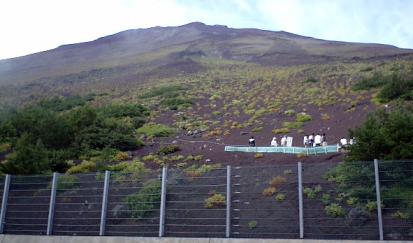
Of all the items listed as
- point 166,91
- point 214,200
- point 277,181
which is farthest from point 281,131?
point 166,91

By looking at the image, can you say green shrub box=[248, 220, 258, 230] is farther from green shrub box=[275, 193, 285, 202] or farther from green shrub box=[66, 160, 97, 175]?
green shrub box=[66, 160, 97, 175]

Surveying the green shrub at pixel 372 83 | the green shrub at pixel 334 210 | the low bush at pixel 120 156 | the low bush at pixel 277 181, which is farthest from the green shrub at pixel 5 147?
the green shrub at pixel 372 83

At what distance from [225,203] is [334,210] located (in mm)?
2802

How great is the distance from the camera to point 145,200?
13.5 metres

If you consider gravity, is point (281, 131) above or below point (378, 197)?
above

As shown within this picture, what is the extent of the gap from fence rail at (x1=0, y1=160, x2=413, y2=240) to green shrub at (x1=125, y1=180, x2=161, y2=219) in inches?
1.1

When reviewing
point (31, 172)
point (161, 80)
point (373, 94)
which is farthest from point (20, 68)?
point (31, 172)

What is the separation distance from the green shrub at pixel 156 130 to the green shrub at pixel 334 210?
2355 cm

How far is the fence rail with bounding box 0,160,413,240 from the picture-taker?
1137cm

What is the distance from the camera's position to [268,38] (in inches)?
4953

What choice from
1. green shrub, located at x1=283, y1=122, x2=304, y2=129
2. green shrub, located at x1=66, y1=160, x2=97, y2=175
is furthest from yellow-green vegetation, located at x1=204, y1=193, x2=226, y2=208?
green shrub, located at x1=283, y1=122, x2=304, y2=129

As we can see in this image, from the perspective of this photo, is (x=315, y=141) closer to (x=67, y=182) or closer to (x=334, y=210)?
(x=334, y=210)

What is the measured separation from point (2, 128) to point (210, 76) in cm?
4157

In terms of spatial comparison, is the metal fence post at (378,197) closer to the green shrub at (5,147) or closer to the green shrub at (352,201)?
the green shrub at (352,201)
